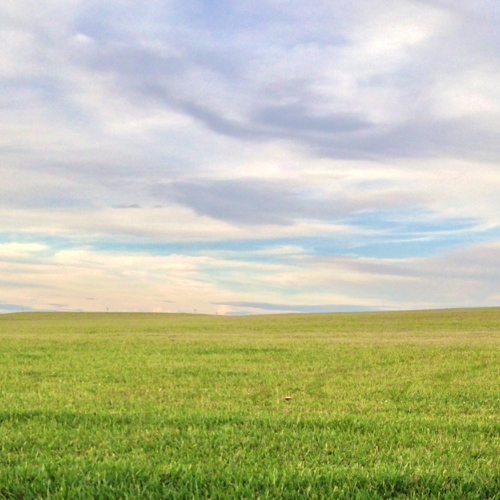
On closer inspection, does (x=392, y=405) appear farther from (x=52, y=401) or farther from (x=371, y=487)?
(x=52, y=401)

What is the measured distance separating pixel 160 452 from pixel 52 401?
16.9ft

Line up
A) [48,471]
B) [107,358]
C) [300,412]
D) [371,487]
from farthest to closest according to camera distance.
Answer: [107,358]
[300,412]
[48,471]
[371,487]

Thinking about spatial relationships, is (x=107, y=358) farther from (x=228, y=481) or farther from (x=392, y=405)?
(x=228, y=481)

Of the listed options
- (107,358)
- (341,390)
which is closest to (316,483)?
(341,390)

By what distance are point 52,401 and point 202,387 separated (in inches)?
Result: 147

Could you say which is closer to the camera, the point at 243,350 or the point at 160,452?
the point at 160,452

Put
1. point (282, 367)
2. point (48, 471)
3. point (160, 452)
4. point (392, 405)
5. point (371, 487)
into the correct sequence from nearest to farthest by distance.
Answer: point (371, 487) → point (48, 471) → point (160, 452) → point (392, 405) → point (282, 367)

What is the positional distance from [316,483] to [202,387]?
306 inches

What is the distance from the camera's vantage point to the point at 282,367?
1734cm

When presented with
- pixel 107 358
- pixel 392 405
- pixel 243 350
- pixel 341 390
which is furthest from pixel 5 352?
pixel 392 405

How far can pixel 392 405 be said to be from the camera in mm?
10688

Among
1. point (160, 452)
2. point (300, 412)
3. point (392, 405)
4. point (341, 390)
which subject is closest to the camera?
point (160, 452)

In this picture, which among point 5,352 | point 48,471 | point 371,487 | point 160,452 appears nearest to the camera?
point 371,487

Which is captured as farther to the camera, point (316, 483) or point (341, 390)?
point (341, 390)
